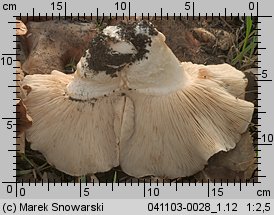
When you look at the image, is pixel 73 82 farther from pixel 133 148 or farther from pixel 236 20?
pixel 236 20

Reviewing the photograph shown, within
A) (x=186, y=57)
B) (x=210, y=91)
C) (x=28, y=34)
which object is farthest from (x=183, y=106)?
(x=28, y=34)

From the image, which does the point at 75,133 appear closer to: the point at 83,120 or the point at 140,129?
the point at 83,120

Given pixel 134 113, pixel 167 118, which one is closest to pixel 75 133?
pixel 134 113

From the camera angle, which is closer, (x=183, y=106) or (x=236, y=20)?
(x=183, y=106)

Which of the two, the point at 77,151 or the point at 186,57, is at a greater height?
the point at 186,57

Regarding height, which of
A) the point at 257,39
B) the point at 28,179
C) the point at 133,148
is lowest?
the point at 28,179
